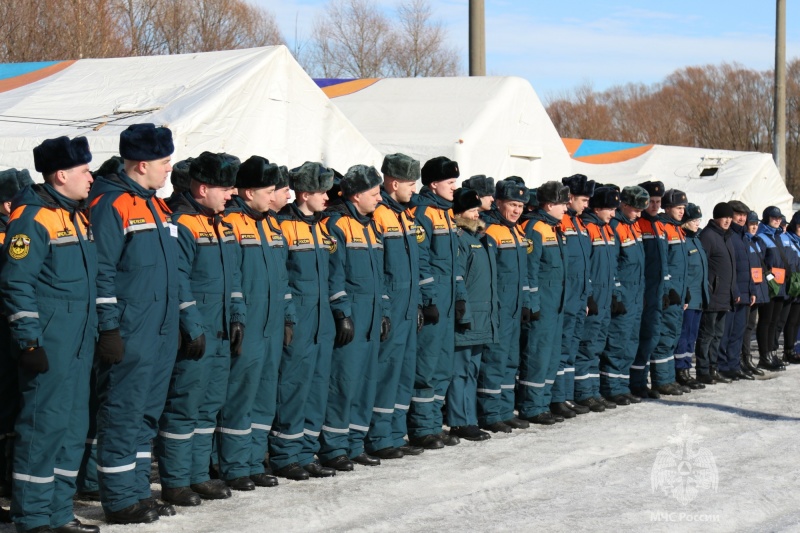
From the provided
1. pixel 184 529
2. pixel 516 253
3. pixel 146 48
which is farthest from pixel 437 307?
pixel 146 48

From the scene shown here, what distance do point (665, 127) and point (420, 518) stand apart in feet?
173

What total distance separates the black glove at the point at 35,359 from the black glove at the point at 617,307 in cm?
624

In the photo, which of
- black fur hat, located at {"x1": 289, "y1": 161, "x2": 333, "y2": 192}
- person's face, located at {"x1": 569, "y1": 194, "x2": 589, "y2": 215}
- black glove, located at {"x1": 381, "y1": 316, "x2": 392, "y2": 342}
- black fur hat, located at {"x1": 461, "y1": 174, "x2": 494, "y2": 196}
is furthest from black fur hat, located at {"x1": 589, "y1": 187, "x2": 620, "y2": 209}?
black fur hat, located at {"x1": 289, "y1": 161, "x2": 333, "y2": 192}

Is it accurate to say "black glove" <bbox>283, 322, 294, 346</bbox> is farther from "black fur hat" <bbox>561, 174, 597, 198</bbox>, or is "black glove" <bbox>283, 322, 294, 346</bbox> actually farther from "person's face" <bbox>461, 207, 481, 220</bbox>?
"black fur hat" <bbox>561, 174, 597, 198</bbox>

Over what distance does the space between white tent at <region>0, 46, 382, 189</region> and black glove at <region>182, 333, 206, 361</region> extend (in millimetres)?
3838

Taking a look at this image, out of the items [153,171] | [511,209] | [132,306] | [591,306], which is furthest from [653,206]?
[132,306]

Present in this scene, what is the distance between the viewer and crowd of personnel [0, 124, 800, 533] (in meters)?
5.60

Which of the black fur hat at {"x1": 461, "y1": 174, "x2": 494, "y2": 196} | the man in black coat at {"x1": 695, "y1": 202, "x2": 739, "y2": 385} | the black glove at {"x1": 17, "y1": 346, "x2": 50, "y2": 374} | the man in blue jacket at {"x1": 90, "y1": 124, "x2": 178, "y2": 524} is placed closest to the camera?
the black glove at {"x1": 17, "y1": 346, "x2": 50, "y2": 374}

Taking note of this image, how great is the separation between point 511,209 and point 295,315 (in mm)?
2690

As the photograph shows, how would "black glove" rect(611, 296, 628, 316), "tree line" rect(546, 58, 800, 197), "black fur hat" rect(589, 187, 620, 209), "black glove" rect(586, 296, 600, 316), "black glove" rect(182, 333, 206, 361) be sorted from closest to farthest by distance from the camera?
"black glove" rect(182, 333, 206, 361)
"black glove" rect(586, 296, 600, 316)
"black fur hat" rect(589, 187, 620, 209)
"black glove" rect(611, 296, 628, 316)
"tree line" rect(546, 58, 800, 197)

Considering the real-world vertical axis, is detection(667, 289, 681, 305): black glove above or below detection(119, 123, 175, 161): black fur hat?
below

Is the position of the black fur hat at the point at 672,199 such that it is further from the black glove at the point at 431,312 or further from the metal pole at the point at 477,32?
the metal pole at the point at 477,32

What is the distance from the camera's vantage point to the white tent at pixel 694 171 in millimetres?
19886

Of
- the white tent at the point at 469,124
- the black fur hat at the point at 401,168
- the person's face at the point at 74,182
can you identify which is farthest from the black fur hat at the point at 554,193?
the person's face at the point at 74,182
